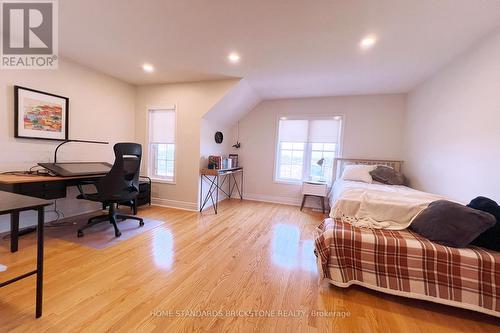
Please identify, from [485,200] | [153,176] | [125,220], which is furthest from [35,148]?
[485,200]

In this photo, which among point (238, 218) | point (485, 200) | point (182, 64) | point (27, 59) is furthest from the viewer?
point (238, 218)

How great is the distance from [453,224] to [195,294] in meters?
2.10

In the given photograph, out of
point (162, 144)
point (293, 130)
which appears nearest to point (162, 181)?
point (162, 144)

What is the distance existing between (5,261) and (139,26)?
8.55ft

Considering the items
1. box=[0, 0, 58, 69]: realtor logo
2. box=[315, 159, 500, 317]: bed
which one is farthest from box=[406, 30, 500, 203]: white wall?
box=[0, 0, 58, 69]: realtor logo

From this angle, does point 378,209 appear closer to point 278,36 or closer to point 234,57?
point 278,36

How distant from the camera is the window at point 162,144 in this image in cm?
400

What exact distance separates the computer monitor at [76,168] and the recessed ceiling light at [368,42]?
12.1 ft

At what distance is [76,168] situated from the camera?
2803mm

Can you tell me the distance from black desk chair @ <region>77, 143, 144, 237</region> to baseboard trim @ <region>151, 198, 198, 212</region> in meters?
1.15

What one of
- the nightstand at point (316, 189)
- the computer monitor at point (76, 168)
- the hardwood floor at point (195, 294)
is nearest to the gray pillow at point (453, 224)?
the hardwood floor at point (195, 294)

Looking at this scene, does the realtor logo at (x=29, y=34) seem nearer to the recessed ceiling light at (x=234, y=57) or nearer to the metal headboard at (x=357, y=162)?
the recessed ceiling light at (x=234, y=57)

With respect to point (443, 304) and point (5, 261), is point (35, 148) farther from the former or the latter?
point (443, 304)

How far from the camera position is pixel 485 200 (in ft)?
5.48
